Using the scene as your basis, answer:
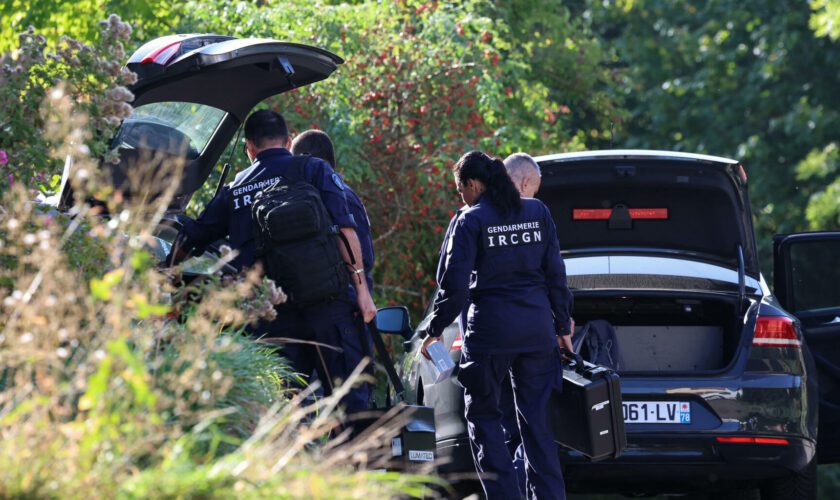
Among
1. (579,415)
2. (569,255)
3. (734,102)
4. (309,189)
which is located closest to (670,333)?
(569,255)

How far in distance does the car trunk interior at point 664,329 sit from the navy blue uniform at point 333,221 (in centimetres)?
161

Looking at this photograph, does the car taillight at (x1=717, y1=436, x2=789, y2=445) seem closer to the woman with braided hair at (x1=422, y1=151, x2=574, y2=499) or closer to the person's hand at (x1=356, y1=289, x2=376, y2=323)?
the woman with braided hair at (x1=422, y1=151, x2=574, y2=499)

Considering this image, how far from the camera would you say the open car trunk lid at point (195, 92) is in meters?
6.93

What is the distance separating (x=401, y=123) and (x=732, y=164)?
5.72 metres

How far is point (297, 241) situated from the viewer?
21.7 ft

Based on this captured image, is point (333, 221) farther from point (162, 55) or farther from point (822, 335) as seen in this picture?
point (822, 335)

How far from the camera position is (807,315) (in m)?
8.41

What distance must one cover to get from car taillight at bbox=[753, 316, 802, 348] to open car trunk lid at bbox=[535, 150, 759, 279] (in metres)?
0.65

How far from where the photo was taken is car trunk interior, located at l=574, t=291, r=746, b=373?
812 centimetres

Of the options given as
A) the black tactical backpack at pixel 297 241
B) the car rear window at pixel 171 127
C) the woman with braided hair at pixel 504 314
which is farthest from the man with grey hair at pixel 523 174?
the car rear window at pixel 171 127

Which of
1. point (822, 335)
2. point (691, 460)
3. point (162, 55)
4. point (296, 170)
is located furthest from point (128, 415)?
point (822, 335)

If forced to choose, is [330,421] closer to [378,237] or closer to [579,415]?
[579,415]

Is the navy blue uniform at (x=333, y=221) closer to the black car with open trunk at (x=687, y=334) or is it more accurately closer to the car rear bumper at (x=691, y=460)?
the black car with open trunk at (x=687, y=334)

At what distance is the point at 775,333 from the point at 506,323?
1349 millimetres
